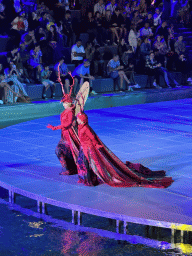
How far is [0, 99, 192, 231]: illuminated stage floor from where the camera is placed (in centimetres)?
759

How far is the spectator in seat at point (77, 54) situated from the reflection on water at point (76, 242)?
11.3m

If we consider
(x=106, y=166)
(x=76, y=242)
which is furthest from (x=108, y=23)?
(x=76, y=242)

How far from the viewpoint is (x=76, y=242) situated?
702cm

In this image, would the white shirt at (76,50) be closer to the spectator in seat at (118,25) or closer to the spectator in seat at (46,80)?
the spectator in seat at (46,80)

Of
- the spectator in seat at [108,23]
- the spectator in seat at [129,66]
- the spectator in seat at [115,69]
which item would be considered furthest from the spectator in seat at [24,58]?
the spectator in seat at [108,23]

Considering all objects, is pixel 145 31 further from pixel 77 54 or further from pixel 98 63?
pixel 77 54

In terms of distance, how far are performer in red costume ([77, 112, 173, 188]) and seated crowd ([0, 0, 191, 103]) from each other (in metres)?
7.95

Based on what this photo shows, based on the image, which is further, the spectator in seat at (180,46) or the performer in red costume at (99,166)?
the spectator in seat at (180,46)

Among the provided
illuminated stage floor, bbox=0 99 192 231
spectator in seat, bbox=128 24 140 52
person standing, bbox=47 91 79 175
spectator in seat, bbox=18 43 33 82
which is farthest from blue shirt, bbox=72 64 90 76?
person standing, bbox=47 91 79 175

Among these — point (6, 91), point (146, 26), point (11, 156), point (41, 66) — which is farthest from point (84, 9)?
point (11, 156)

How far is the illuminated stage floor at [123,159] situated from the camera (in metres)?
7.59

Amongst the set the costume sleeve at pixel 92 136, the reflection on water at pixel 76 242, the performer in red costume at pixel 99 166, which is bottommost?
the reflection on water at pixel 76 242

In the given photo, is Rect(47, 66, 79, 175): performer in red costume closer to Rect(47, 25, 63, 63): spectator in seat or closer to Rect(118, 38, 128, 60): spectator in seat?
Rect(47, 25, 63, 63): spectator in seat

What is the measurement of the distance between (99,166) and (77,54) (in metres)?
10.4
